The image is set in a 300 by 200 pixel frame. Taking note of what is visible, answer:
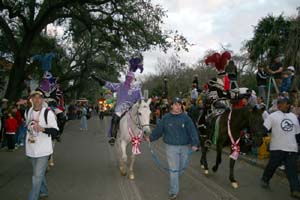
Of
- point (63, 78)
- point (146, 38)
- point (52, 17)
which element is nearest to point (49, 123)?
point (146, 38)

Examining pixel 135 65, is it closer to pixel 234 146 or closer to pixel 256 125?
pixel 234 146

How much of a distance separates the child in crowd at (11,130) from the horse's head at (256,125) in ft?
33.2

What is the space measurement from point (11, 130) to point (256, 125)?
→ 413 inches

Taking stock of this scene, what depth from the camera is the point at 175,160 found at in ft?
28.7

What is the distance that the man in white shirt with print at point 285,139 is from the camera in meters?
9.34

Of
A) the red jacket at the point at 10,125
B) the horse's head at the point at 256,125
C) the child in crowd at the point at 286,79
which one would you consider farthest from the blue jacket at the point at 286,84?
the red jacket at the point at 10,125

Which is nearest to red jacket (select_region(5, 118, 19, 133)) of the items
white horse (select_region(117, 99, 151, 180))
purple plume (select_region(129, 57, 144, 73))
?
white horse (select_region(117, 99, 151, 180))

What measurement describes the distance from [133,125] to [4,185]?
3.51 meters

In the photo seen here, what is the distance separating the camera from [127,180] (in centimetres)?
1071

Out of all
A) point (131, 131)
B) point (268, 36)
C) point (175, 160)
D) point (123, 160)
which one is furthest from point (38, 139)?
point (268, 36)

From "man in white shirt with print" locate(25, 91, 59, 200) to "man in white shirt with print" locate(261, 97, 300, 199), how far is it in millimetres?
4797

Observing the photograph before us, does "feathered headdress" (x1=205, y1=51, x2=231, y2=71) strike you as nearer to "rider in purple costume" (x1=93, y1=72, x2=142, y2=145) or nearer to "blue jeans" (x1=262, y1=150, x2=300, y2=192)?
"rider in purple costume" (x1=93, y1=72, x2=142, y2=145)

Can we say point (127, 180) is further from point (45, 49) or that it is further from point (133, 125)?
point (45, 49)

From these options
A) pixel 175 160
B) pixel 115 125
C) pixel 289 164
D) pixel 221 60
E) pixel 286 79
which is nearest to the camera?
pixel 175 160
